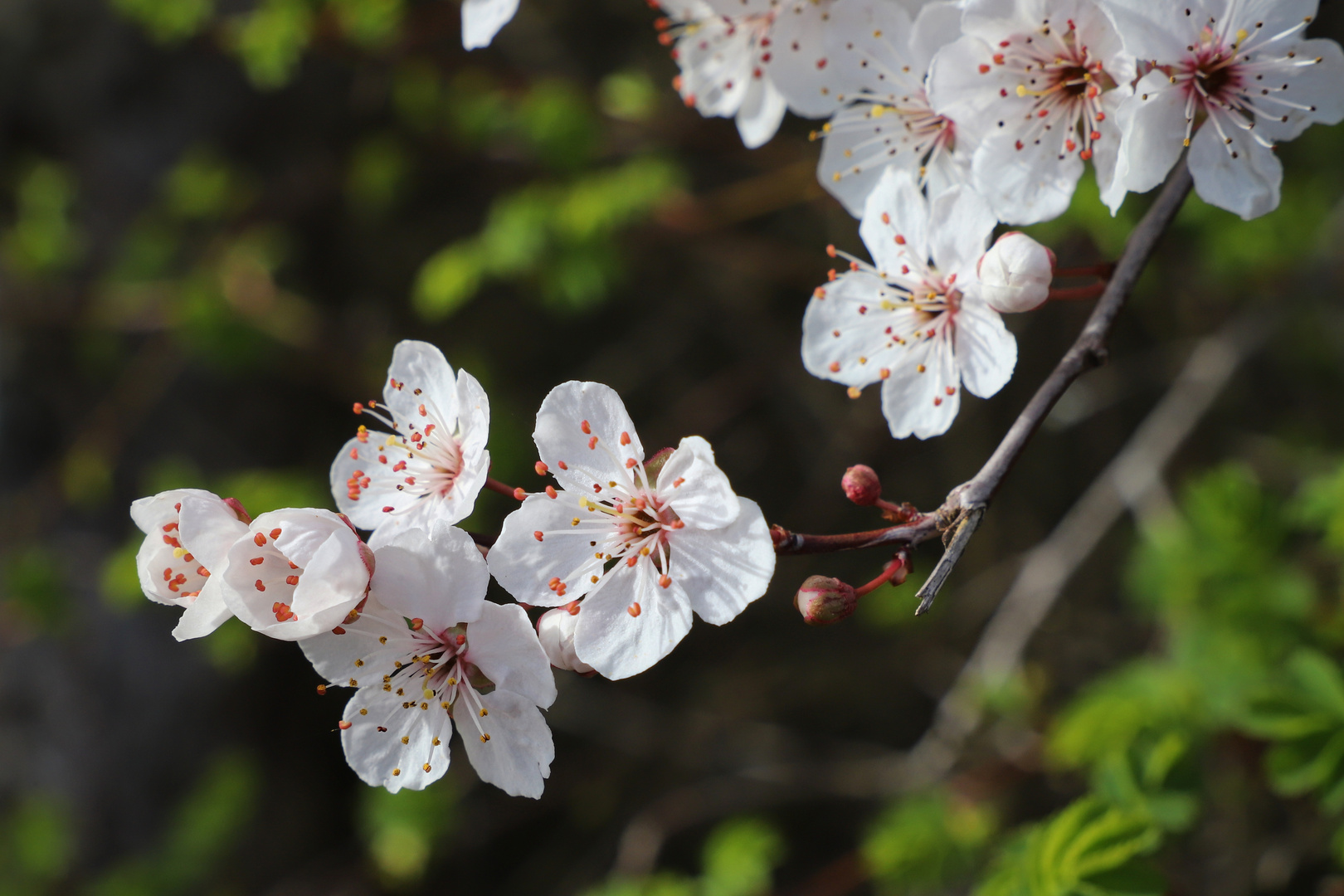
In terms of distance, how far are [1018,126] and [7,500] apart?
13.6 ft

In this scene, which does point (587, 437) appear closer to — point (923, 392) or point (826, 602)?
point (826, 602)

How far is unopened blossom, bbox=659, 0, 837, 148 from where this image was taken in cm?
165

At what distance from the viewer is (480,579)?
1250 millimetres

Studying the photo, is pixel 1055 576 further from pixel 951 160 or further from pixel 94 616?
pixel 94 616

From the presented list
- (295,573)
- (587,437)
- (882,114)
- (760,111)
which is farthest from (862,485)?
(760,111)

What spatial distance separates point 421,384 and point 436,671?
469 millimetres

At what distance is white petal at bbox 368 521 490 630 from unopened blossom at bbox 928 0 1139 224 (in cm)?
93

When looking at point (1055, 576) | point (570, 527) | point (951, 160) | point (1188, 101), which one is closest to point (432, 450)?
point (570, 527)

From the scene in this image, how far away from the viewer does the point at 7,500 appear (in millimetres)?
3795

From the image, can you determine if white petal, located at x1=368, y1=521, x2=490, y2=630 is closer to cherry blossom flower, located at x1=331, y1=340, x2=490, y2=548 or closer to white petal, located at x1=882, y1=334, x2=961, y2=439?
cherry blossom flower, located at x1=331, y1=340, x2=490, y2=548

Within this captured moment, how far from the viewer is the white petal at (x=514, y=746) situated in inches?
50.4

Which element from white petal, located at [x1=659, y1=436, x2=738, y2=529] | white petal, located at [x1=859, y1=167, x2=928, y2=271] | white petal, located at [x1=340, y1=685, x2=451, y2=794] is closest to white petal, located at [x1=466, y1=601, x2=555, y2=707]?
white petal, located at [x1=340, y1=685, x2=451, y2=794]

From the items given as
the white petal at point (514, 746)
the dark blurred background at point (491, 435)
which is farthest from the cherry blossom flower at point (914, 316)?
the dark blurred background at point (491, 435)

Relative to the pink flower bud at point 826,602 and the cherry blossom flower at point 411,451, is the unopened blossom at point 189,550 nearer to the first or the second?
the cherry blossom flower at point 411,451
